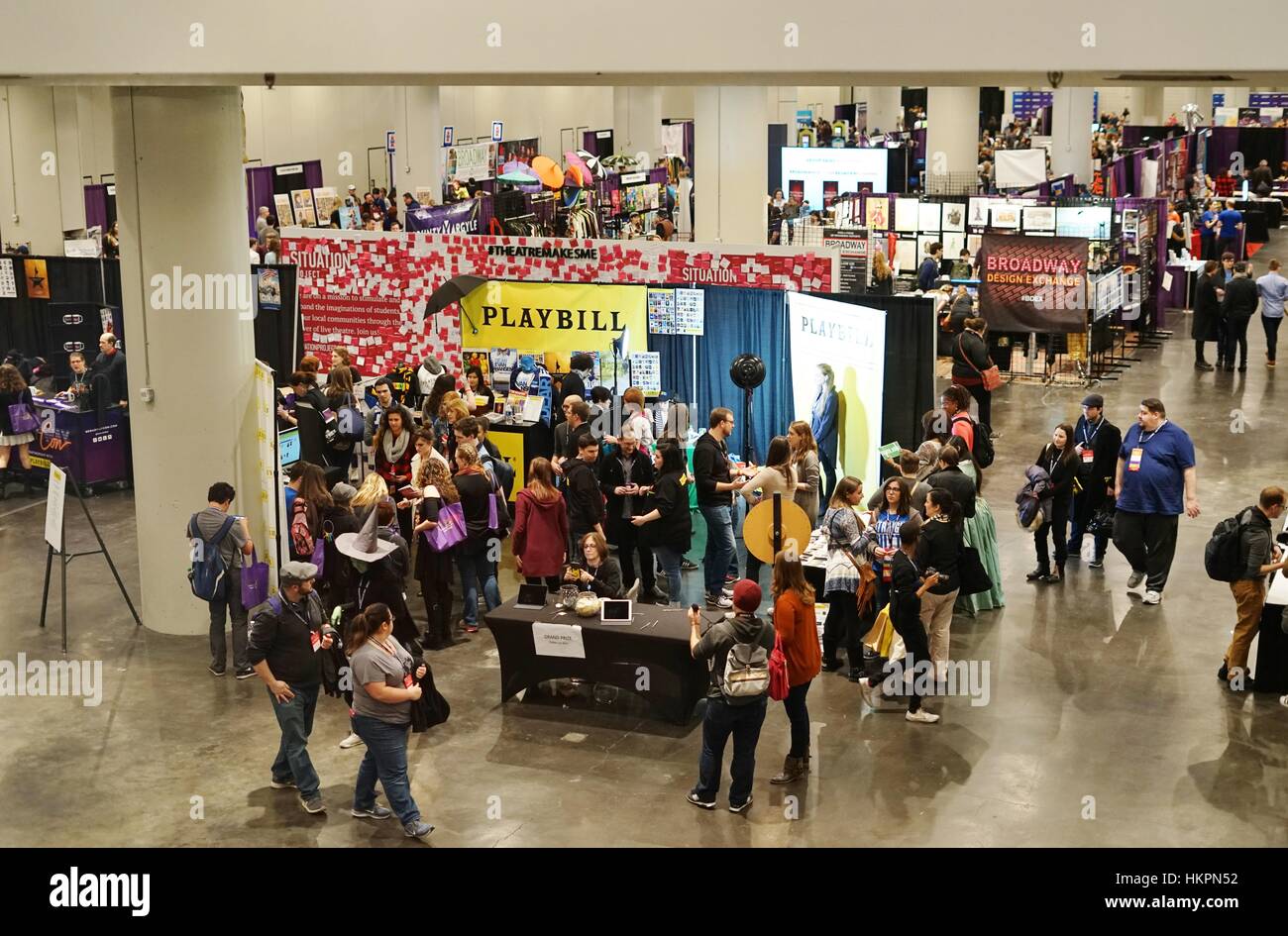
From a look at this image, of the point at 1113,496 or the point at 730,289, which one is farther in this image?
the point at 730,289

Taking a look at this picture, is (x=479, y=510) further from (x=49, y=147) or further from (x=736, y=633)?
(x=49, y=147)

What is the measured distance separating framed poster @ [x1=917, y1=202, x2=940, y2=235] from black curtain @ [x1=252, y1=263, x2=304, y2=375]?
979cm

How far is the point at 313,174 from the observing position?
26.7m

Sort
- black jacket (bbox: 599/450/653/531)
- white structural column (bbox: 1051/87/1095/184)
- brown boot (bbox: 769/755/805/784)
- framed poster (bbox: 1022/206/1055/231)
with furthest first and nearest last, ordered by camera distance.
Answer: white structural column (bbox: 1051/87/1095/184) → framed poster (bbox: 1022/206/1055/231) → black jacket (bbox: 599/450/653/531) → brown boot (bbox: 769/755/805/784)

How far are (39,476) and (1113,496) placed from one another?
9.03 meters

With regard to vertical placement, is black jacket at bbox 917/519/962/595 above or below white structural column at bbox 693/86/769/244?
below

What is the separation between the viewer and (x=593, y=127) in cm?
3772

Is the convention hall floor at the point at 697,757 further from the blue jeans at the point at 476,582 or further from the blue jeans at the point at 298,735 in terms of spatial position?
the blue jeans at the point at 476,582

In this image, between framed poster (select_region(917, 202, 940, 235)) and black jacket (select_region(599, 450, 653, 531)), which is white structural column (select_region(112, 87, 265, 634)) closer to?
black jacket (select_region(599, 450, 653, 531))

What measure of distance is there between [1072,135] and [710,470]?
64.8 ft

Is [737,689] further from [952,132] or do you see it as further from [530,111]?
[530,111]

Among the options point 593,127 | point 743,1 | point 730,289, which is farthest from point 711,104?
point 593,127

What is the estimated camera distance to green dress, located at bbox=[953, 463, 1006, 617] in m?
9.62

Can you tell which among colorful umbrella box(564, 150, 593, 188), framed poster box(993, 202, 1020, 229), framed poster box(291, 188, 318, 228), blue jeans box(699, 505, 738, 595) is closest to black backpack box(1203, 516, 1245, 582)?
blue jeans box(699, 505, 738, 595)
